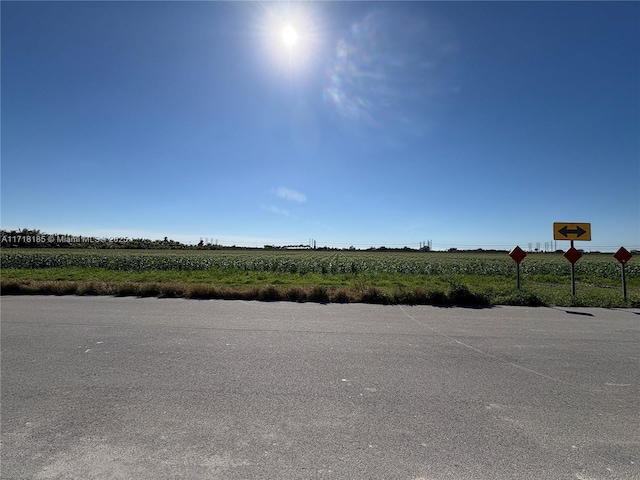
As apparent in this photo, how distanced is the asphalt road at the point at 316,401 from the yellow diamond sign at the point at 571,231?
22.5 ft

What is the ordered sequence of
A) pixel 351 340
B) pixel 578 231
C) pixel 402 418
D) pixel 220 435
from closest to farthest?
1. pixel 220 435
2. pixel 402 418
3. pixel 351 340
4. pixel 578 231

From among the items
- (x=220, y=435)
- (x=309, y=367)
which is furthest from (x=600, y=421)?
(x=220, y=435)

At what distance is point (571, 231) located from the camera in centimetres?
1316

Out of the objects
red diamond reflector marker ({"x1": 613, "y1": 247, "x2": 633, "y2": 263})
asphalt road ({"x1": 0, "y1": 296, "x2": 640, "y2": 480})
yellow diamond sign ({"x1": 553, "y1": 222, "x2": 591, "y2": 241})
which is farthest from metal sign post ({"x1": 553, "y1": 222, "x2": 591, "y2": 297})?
asphalt road ({"x1": 0, "y1": 296, "x2": 640, "y2": 480})

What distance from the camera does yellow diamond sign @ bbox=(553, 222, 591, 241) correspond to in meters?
13.0

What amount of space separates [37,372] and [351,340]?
15.9 feet

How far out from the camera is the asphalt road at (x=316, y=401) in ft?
8.96

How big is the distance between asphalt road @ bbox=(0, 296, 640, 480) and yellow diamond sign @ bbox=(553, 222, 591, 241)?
6.87m

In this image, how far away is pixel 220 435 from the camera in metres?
3.09

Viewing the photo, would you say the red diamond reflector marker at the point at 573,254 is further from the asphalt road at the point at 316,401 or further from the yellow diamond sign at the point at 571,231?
the asphalt road at the point at 316,401

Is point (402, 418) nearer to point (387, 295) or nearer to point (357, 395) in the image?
point (357, 395)

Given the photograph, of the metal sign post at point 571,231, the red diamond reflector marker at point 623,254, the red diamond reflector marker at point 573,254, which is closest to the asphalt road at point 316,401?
the red diamond reflector marker at point 573,254

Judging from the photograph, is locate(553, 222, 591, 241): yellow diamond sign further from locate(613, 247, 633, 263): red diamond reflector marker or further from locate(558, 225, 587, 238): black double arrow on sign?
locate(613, 247, 633, 263): red diamond reflector marker

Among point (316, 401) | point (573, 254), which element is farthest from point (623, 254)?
point (316, 401)
